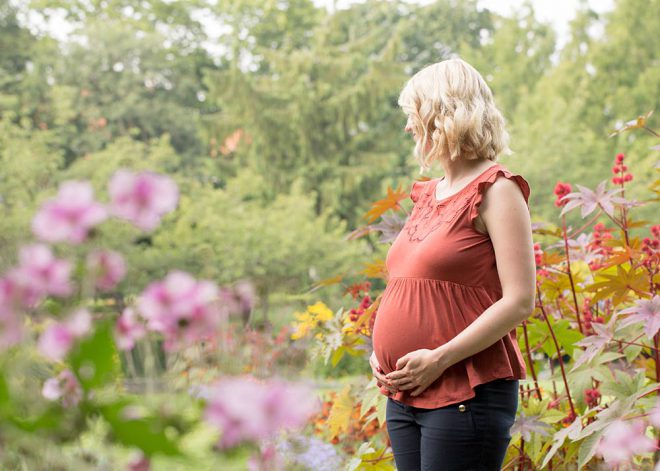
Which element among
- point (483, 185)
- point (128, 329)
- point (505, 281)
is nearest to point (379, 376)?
point (505, 281)

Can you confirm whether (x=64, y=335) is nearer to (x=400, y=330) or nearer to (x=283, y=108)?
(x=400, y=330)

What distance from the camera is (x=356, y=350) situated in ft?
7.86

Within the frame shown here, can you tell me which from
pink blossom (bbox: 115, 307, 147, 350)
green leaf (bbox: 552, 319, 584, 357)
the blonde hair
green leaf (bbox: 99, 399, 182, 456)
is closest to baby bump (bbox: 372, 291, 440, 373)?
the blonde hair

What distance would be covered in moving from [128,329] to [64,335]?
3.2 inches

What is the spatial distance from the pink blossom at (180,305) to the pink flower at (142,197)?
0.05 meters

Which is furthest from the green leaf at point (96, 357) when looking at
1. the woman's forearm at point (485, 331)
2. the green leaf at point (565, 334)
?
the green leaf at point (565, 334)

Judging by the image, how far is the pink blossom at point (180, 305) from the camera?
20.6 inches

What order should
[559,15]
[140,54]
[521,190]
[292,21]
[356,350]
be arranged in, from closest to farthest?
[521,190] < [356,350] < [559,15] < [140,54] < [292,21]

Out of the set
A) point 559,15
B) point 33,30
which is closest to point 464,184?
point 559,15

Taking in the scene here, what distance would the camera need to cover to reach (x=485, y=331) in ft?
4.45

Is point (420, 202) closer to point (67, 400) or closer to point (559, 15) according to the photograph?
point (67, 400)

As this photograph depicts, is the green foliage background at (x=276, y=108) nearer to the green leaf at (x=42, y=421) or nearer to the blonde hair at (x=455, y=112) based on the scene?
the blonde hair at (x=455, y=112)

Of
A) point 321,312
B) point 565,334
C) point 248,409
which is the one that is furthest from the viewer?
point 321,312

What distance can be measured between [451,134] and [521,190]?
17 cm
